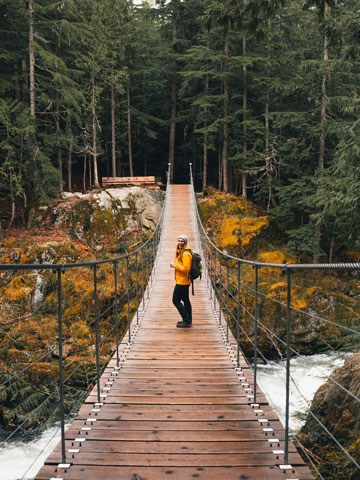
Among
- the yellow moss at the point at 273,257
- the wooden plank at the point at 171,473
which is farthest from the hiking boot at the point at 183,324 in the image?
the yellow moss at the point at 273,257

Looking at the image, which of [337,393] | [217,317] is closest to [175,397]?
[337,393]

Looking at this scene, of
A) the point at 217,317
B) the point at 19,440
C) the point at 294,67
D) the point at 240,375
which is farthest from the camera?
the point at 294,67

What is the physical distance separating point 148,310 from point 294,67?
15534 mm

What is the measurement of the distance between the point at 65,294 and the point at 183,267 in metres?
6.36

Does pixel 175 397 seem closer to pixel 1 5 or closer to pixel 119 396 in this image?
pixel 119 396

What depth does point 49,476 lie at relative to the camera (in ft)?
7.43

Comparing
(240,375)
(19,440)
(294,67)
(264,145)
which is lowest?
(19,440)

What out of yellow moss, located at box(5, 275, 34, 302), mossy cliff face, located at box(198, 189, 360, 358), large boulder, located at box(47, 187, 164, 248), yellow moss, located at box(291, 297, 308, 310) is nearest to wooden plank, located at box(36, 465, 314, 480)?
mossy cliff face, located at box(198, 189, 360, 358)

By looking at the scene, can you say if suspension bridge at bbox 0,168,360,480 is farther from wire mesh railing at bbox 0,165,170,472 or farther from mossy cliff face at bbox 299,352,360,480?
wire mesh railing at bbox 0,165,170,472

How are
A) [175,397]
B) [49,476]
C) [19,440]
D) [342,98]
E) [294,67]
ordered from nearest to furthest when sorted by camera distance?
[49,476]
[175,397]
[19,440]
[342,98]
[294,67]

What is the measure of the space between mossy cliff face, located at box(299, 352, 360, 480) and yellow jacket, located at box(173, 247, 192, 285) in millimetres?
2435

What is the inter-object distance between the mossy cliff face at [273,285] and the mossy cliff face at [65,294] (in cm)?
312

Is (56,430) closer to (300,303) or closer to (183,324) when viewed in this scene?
(183,324)

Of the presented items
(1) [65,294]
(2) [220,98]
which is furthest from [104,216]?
(2) [220,98]
